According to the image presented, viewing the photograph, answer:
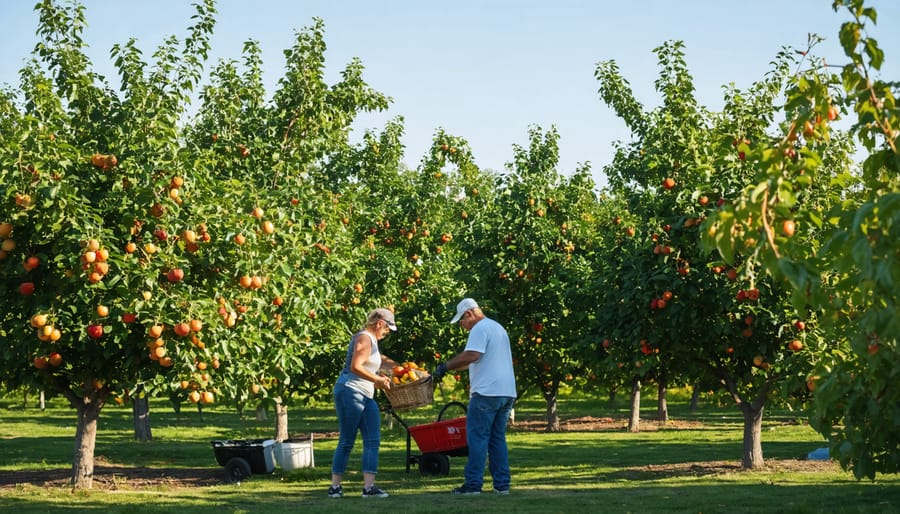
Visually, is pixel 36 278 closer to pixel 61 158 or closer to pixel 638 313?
pixel 61 158

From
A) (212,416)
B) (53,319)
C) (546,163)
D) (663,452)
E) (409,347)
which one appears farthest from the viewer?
(212,416)

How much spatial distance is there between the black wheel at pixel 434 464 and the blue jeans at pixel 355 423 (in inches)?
108

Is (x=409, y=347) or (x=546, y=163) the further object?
(x=546, y=163)

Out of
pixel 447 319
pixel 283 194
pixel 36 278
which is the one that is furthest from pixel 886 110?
pixel 447 319

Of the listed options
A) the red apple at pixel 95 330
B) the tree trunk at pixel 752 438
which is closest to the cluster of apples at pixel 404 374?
the red apple at pixel 95 330

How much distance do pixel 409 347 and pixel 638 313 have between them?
890 cm

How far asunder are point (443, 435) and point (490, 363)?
2755mm

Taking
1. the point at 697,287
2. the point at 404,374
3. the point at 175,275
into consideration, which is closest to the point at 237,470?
the point at 404,374

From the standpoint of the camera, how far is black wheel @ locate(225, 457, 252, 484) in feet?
41.2

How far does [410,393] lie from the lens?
11359 millimetres

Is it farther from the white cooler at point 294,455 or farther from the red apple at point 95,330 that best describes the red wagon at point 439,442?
the red apple at point 95,330

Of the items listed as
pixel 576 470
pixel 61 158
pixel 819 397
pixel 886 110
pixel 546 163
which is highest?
pixel 546 163

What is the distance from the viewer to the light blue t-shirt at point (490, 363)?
33.6 feet

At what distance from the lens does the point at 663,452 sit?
58.1 ft
